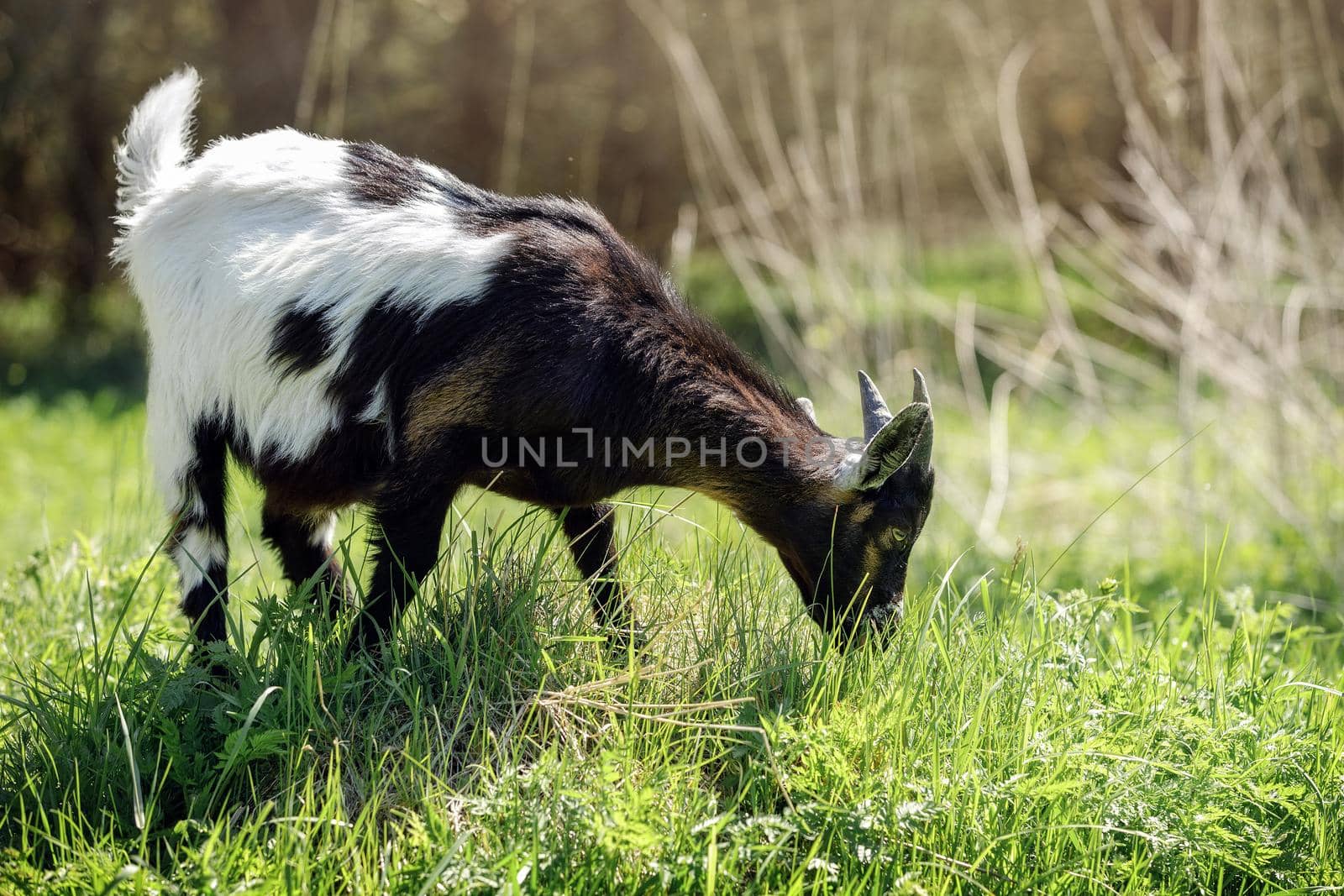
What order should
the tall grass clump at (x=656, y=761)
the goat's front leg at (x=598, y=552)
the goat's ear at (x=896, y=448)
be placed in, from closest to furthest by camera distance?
the tall grass clump at (x=656, y=761) → the goat's ear at (x=896, y=448) → the goat's front leg at (x=598, y=552)

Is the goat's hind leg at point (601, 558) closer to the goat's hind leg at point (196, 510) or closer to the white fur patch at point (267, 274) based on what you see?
the white fur patch at point (267, 274)

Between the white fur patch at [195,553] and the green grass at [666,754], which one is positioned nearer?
the green grass at [666,754]

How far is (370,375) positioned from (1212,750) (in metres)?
2.53

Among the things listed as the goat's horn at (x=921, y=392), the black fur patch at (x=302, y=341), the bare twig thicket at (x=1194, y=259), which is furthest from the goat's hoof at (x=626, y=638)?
the bare twig thicket at (x=1194, y=259)

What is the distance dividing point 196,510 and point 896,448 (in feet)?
6.89

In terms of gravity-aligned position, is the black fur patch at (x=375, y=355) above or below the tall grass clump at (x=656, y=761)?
above

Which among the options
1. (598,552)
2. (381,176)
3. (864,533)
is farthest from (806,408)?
(381,176)

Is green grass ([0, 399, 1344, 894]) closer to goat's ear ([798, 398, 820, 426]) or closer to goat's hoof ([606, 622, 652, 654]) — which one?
goat's hoof ([606, 622, 652, 654])

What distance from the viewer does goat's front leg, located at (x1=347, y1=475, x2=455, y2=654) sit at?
3432 mm

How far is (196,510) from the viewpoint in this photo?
3824 millimetres

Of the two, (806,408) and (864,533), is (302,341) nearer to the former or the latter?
(806,408)

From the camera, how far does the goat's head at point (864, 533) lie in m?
3.54

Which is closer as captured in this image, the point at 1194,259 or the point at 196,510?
the point at 196,510

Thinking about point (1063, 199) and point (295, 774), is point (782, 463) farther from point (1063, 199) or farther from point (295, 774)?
point (1063, 199)
